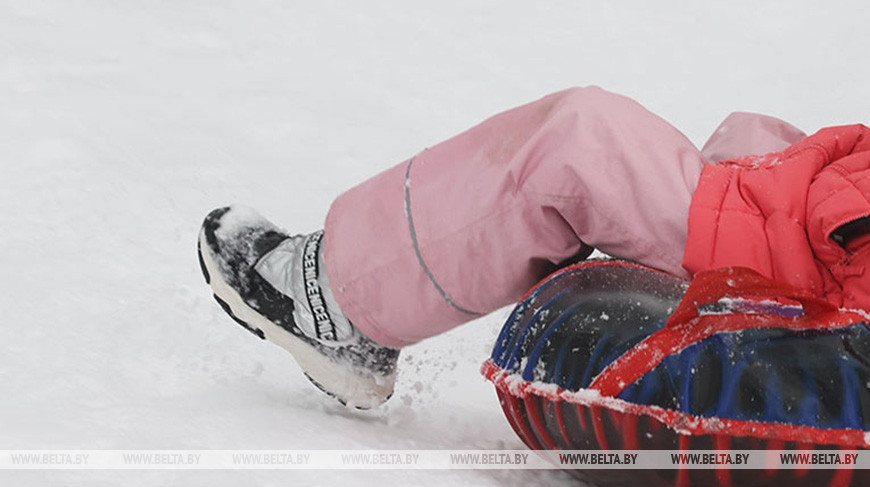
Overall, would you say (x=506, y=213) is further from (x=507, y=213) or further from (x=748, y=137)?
(x=748, y=137)

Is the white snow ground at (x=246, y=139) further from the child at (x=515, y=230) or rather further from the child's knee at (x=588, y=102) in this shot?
the child's knee at (x=588, y=102)

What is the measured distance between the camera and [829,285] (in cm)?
86

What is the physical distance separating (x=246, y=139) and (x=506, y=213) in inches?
42.6

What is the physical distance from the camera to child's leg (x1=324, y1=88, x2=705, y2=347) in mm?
909

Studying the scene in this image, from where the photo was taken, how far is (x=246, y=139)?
1.90 metres

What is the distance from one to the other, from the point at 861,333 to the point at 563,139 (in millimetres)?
311

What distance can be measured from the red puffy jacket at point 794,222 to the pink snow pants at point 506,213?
0.03 m

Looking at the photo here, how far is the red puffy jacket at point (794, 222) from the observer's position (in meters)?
0.84

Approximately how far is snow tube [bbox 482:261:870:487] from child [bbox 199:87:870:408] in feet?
0.26

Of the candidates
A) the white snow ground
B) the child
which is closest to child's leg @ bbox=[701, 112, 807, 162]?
the child

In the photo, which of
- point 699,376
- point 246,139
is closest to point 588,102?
point 699,376

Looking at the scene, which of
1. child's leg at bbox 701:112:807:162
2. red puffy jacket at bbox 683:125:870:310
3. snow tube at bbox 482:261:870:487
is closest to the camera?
snow tube at bbox 482:261:870:487

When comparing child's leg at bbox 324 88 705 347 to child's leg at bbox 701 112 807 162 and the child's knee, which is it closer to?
the child's knee

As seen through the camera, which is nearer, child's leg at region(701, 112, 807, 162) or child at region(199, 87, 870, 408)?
child at region(199, 87, 870, 408)
